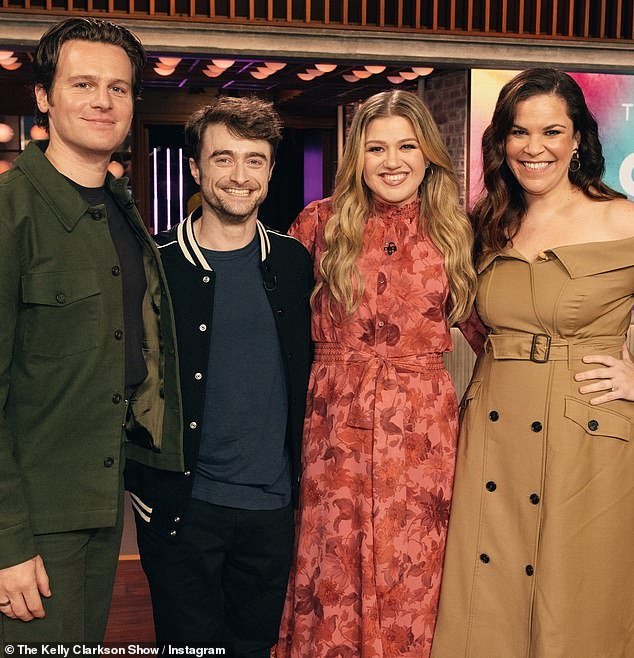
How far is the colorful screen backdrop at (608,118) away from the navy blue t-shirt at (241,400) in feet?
18.1

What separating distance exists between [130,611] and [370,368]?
1412mm

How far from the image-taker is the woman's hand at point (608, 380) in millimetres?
2471

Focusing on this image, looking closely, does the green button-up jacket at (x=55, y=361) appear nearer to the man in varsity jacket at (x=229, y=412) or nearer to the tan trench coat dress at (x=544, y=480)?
the man in varsity jacket at (x=229, y=412)

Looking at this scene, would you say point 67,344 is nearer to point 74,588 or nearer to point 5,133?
point 74,588

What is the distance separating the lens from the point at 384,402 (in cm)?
253

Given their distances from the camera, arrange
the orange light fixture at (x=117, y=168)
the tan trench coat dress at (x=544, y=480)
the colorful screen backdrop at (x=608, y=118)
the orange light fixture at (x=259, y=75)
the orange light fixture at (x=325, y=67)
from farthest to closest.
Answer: the orange light fixture at (x=117, y=168)
the orange light fixture at (x=259, y=75)
the orange light fixture at (x=325, y=67)
the colorful screen backdrop at (x=608, y=118)
the tan trench coat dress at (x=544, y=480)

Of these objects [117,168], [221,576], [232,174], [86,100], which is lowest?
[221,576]

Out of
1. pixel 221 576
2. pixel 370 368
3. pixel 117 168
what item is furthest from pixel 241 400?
pixel 117 168

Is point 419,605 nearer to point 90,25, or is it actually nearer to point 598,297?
Answer: point 598,297

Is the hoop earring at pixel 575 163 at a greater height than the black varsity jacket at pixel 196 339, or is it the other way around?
the hoop earring at pixel 575 163

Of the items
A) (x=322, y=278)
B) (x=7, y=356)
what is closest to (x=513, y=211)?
(x=322, y=278)

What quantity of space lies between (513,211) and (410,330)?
505 millimetres

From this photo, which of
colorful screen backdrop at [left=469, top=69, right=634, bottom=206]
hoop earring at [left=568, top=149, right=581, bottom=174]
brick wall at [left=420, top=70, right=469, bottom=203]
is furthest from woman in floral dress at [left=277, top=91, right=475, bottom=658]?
brick wall at [left=420, top=70, right=469, bottom=203]

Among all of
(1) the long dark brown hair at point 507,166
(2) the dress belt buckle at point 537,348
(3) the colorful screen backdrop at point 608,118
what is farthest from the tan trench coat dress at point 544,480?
(3) the colorful screen backdrop at point 608,118
